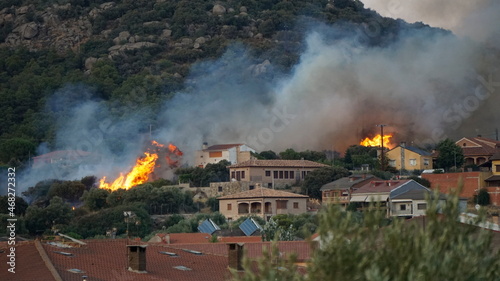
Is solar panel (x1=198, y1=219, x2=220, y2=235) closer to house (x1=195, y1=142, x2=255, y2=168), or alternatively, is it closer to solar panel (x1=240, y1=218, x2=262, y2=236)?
solar panel (x1=240, y1=218, x2=262, y2=236)

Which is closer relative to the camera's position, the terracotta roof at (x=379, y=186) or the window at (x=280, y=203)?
the terracotta roof at (x=379, y=186)

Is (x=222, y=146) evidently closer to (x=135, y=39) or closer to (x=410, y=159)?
(x=410, y=159)

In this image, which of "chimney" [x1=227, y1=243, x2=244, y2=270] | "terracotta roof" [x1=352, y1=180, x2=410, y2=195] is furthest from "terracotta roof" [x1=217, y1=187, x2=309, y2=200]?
"chimney" [x1=227, y1=243, x2=244, y2=270]

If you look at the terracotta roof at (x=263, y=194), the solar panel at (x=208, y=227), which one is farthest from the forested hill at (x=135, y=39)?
the solar panel at (x=208, y=227)

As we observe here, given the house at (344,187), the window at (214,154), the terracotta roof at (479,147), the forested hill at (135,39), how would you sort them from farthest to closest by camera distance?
1. the forested hill at (135,39)
2. the window at (214,154)
3. the terracotta roof at (479,147)
4. the house at (344,187)

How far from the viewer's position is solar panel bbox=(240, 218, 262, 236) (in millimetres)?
76475

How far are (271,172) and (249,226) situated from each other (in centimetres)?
2181

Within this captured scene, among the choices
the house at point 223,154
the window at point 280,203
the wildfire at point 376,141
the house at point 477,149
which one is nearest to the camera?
the window at point 280,203

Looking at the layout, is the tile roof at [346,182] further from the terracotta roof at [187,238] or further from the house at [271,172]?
the terracotta roof at [187,238]

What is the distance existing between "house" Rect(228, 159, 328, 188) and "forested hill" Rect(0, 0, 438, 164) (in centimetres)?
3996

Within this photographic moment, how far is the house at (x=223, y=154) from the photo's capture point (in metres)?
109

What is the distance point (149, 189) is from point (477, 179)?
68.6 ft

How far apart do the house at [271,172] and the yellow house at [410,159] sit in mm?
6734

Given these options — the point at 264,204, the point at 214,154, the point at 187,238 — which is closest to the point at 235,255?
the point at 187,238
